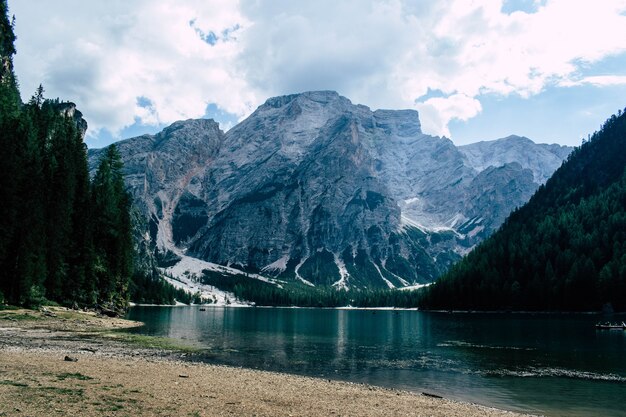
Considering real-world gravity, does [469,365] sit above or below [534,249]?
below

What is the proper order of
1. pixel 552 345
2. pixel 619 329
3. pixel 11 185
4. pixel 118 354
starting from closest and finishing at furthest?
1. pixel 118 354
2. pixel 11 185
3. pixel 552 345
4. pixel 619 329

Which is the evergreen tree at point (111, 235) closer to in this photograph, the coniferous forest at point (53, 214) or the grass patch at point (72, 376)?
the coniferous forest at point (53, 214)

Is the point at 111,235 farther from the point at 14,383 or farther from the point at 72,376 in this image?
the point at 14,383

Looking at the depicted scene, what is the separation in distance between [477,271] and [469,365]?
495ft

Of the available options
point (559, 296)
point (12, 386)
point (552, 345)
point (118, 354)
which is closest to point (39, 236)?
point (118, 354)

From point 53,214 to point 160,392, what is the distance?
64988 millimetres

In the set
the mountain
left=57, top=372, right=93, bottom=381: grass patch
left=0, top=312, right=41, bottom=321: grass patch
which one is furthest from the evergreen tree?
the mountain

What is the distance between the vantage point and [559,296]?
16412 centimetres

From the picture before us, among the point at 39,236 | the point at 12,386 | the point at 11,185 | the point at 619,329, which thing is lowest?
A: the point at 619,329

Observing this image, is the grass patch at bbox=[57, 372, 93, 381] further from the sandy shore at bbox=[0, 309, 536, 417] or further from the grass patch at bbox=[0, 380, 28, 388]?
the grass patch at bbox=[0, 380, 28, 388]

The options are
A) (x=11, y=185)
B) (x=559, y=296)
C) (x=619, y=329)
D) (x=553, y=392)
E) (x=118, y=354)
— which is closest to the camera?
(x=553, y=392)

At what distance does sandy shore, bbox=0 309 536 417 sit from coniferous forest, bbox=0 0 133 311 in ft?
93.2

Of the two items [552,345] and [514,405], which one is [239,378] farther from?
[552,345]

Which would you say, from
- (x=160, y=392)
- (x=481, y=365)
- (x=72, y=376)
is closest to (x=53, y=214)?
(x=72, y=376)
